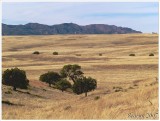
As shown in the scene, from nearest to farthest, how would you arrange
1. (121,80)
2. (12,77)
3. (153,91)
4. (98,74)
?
(153,91)
(12,77)
(121,80)
(98,74)

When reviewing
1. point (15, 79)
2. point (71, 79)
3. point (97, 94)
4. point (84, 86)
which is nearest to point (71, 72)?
point (71, 79)

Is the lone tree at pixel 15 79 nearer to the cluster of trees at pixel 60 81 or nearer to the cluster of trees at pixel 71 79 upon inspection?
the cluster of trees at pixel 60 81

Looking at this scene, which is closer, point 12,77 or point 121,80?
point 12,77

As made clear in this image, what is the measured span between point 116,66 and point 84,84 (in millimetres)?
28467

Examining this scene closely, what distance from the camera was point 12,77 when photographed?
34.1 m

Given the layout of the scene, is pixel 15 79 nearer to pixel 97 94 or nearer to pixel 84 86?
pixel 84 86

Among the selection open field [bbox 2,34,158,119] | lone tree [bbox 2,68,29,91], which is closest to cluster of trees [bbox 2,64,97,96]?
lone tree [bbox 2,68,29,91]

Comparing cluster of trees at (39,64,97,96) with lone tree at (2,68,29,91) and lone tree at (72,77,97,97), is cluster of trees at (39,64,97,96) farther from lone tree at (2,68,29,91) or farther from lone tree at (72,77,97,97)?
lone tree at (2,68,29,91)

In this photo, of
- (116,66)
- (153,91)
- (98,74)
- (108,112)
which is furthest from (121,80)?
(108,112)

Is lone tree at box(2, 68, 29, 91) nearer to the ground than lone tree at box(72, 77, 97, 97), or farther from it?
farther from it

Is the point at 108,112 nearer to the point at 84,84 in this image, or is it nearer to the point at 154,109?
the point at 154,109

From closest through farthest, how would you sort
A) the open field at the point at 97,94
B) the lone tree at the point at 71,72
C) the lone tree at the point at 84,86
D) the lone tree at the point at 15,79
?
the open field at the point at 97,94 → the lone tree at the point at 15,79 → the lone tree at the point at 84,86 → the lone tree at the point at 71,72

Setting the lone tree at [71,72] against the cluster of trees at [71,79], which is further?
the lone tree at [71,72]

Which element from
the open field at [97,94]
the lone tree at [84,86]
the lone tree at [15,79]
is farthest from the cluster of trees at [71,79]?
the lone tree at [15,79]
